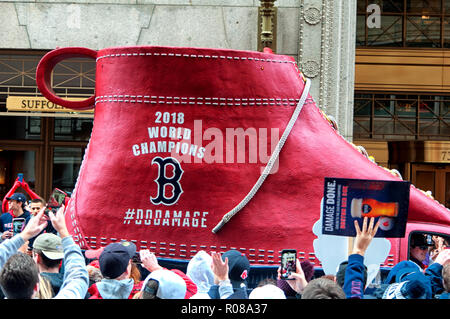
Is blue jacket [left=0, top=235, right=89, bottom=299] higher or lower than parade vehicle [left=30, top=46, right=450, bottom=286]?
lower

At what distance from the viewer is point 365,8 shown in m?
15.0

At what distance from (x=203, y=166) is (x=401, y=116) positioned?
1077 centimetres

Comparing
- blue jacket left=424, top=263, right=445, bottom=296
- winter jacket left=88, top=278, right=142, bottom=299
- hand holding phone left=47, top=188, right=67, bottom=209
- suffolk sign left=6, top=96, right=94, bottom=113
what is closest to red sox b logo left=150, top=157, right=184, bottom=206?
hand holding phone left=47, top=188, right=67, bottom=209

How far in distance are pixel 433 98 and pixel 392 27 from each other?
5.91ft

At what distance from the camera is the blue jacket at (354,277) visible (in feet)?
10.3

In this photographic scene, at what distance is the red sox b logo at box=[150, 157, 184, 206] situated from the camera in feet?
16.3

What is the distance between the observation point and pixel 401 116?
14.9 metres

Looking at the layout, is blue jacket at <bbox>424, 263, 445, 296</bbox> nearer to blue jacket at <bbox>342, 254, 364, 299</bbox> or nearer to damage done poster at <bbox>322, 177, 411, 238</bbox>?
damage done poster at <bbox>322, 177, 411, 238</bbox>

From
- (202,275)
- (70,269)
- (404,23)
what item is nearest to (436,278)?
(202,275)

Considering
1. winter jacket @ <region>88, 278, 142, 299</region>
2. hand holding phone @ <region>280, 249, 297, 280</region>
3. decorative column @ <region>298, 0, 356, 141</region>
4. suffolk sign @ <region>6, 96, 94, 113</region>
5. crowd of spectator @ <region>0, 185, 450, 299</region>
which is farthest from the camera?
suffolk sign @ <region>6, 96, 94, 113</region>

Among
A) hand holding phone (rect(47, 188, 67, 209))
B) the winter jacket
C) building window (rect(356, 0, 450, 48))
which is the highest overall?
building window (rect(356, 0, 450, 48))

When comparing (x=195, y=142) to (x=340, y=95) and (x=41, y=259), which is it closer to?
(x=41, y=259)

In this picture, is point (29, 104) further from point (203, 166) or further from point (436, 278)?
point (436, 278)
